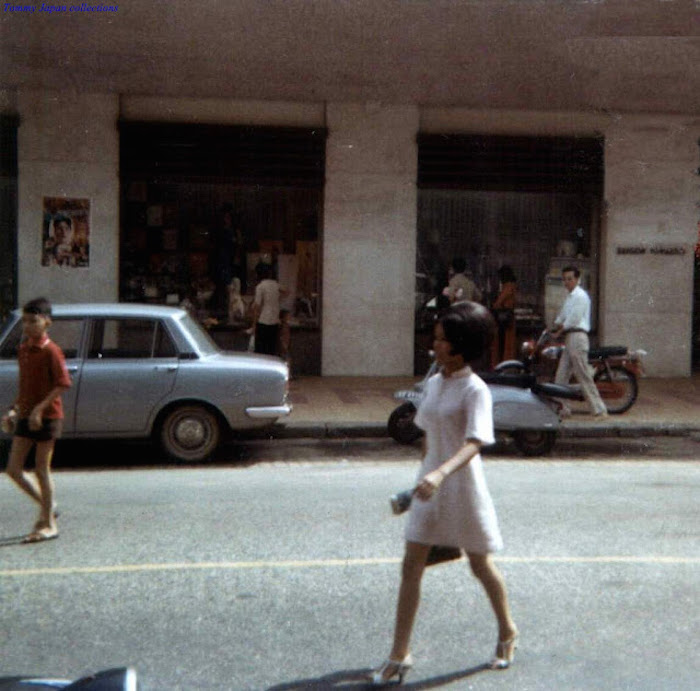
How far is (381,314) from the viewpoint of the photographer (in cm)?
1859

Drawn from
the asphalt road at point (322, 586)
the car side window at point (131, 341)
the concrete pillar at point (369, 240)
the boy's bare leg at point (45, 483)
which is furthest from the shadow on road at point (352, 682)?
the concrete pillar at point (369, 240)

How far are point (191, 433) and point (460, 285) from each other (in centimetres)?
738

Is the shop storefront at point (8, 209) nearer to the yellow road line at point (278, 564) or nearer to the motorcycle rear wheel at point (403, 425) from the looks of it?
the motorcycle rear wheel at point (403, 425)

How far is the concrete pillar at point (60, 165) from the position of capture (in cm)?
1759

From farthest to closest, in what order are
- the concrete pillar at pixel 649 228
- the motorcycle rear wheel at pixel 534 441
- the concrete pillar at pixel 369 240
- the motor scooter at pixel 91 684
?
the concrete pillar at pixel 649 228, the concrete pillar at pixel 369 240, the motorcycle rear wheel at pixel 534 441, the motor scooter at pixel 91 684

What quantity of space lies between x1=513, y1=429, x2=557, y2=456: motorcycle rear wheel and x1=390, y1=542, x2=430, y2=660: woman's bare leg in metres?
7.41

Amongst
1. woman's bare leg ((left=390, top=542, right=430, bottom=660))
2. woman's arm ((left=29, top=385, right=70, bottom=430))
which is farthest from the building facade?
woman's bare leg ((left=390, top=542, right=430, bottom=660))

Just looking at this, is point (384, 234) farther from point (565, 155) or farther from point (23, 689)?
point (23, 689)

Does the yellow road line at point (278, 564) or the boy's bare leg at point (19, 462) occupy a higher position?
the boy's bare leg at point (19, 462)

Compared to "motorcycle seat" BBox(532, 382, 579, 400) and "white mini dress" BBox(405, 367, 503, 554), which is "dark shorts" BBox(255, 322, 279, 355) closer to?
"motorcycle seat" BBox(532, 382, 579, 400)

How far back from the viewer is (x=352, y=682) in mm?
5230

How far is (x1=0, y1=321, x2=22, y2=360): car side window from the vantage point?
1125 cm

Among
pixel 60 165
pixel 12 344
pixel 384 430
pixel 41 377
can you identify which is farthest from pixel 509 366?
pixel 60 165

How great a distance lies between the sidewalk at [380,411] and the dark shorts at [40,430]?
515 centimetres
